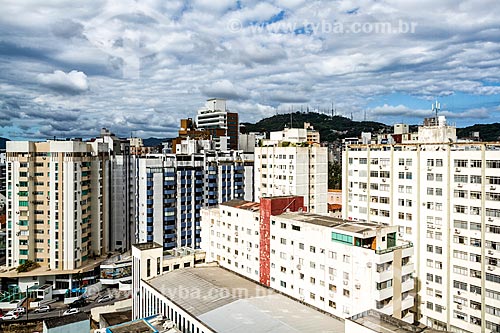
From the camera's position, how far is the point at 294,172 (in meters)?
54.9

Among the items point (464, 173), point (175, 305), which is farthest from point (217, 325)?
point (464, 173)

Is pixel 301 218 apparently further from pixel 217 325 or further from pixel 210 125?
pixel 210 125

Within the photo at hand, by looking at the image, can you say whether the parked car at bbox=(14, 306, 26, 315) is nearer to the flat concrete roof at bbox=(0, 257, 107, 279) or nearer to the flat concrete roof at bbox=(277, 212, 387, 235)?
the flat concrete roof at bbox=(0, 257, 107, 279)

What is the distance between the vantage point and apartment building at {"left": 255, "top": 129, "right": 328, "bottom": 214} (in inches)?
2174

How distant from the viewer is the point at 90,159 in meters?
59.7

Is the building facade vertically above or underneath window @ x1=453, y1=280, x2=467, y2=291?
above

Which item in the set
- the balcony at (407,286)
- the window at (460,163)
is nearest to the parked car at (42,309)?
the balcony at (407,286)

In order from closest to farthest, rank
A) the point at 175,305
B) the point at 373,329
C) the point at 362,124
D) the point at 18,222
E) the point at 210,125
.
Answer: the point at 373,329 < the point at 175,305 < the point at 18,222 < the point at 210,125 < the point at 362,124

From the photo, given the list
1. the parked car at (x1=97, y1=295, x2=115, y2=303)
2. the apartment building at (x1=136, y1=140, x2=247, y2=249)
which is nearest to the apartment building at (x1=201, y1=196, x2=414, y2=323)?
the apartment building at (x1=136, y1=140, x2=247, y2=249)

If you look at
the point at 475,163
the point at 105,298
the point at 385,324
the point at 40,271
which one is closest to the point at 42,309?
the point at 40,271

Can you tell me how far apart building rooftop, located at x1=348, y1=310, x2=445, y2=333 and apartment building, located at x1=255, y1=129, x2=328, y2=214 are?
34.7 meters

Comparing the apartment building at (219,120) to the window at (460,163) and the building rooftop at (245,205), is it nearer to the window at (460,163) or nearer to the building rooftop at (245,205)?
the building rooftop at (245,205)

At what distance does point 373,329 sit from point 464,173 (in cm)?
1939

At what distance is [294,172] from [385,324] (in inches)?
1416
